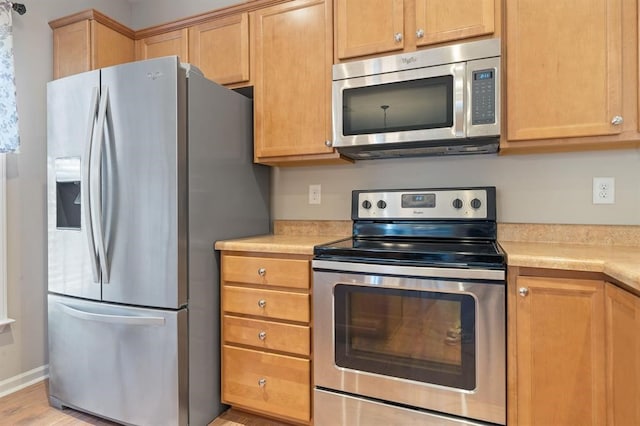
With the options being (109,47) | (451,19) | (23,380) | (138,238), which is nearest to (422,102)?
(451,19)

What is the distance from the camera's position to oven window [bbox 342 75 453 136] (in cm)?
158

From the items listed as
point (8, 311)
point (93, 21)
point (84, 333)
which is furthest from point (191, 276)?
point (93, 21)

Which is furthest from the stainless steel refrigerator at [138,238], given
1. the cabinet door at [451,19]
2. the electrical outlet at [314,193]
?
the cabinet door at [451,19]

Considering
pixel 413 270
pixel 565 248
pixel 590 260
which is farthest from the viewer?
pixel 565 248

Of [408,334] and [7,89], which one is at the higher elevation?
[7,89]

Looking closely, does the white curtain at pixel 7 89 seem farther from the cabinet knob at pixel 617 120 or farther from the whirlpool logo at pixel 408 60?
the cabinet knob at pixel 617 120

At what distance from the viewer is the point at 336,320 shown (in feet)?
4.98

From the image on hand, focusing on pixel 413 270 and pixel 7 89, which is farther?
pixel 7 89

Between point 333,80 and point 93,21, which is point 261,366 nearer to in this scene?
point 333,80

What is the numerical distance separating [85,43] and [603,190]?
2944mm

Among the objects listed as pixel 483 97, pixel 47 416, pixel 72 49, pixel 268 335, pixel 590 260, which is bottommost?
pixel 47 416

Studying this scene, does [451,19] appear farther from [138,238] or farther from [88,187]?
[88,187]

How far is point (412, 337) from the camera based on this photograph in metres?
1.41

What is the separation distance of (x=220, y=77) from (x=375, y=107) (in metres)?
0.98
